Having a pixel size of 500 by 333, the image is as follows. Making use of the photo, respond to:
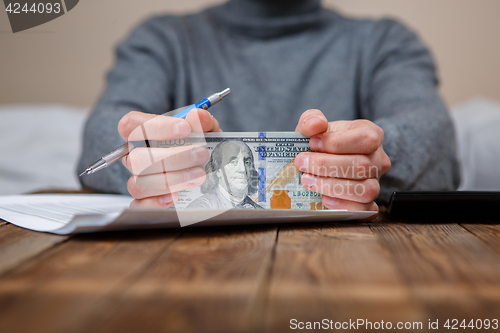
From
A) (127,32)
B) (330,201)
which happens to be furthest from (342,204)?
(127,32)

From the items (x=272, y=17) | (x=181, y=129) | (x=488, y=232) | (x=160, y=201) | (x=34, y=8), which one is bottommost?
(x=488, y=232)

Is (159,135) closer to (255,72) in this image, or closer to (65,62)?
(255,72)

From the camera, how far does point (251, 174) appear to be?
0.49 metres

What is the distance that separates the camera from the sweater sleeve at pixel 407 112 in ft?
2.09

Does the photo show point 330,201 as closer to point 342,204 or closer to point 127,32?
point 342,204

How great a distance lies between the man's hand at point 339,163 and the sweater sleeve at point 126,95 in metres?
0.40

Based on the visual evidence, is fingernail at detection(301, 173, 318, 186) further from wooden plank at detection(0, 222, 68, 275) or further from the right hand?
wooden plank at detection(0, 222, 68, 275)

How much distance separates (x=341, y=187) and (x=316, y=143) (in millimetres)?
81

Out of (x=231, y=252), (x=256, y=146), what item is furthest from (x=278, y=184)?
(x=231, y=252)

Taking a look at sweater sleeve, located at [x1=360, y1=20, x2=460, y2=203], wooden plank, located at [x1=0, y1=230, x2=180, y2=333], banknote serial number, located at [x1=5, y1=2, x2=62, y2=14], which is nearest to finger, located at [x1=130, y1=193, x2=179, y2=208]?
wooden plank, located at [x1=0, y1=230, x2=180, y2=333]

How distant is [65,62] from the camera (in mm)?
1556

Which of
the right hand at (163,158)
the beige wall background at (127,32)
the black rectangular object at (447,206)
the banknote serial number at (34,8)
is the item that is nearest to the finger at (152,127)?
the right hand at (163,158)

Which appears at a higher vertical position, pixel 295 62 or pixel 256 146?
pixel 295 62

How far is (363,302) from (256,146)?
0.30 m
